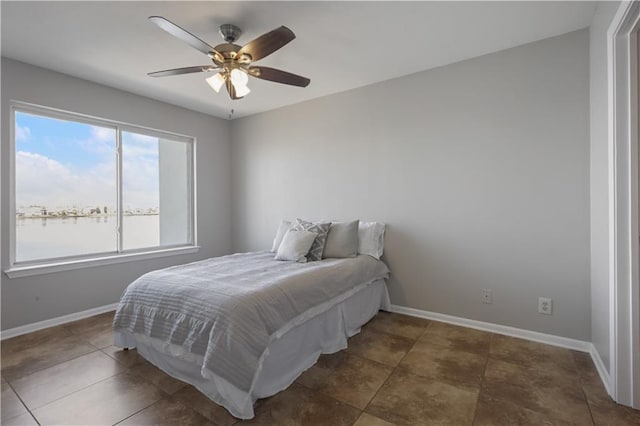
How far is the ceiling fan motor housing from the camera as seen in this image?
2.19 m

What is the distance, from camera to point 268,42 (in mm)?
1848

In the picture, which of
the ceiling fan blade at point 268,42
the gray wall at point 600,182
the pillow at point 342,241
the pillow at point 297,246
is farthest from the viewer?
the pillow at point 342,241

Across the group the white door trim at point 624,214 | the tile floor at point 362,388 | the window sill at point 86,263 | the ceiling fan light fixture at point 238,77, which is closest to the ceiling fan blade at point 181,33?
the ceiling fan light fixture at point 238,77

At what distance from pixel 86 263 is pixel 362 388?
10.3 feet

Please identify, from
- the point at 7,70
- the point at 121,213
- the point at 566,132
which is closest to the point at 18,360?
the point at 121,213

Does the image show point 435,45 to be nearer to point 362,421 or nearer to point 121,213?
point 362,421

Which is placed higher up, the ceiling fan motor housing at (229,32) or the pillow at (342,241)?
the ceiling fan motor housing at (229,32)

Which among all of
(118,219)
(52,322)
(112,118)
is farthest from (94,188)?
(52,322)

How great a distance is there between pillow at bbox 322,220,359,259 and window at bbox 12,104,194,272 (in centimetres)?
234

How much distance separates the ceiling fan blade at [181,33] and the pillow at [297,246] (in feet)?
5.54

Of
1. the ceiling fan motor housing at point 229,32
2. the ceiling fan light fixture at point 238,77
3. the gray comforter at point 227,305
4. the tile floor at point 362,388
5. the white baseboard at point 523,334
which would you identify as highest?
the ceiling fan motor housing at point 229,32

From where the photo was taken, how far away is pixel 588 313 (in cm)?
229

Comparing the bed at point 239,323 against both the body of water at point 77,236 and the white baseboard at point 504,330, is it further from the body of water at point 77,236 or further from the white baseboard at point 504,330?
the body of water at point 77,236

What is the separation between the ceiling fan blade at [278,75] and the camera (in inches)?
87.7
